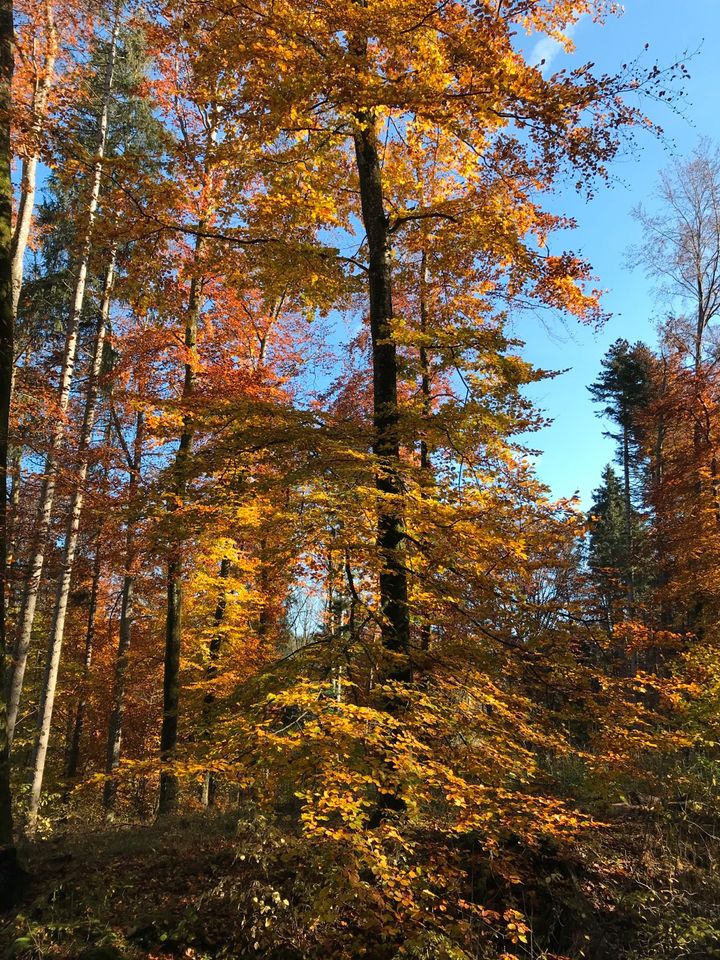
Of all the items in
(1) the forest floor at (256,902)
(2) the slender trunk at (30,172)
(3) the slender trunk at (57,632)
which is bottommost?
(1) the forest floor at (256,902)

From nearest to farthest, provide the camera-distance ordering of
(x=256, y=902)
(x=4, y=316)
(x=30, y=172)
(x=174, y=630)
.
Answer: (x=256, y=902)
(x=4, y=316)
(x=30, y=172)
(x=174, y=630)

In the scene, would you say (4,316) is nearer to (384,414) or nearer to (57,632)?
(384,414)

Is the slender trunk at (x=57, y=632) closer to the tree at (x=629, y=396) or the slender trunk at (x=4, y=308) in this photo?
the slender trunk at (x=4, y=308)

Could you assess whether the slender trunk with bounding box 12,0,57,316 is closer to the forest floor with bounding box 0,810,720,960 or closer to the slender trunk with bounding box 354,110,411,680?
the slender trunk with bounding box 354,110,411,680

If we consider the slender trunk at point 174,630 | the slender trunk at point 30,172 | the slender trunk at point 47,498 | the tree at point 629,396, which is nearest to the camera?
the slender trunk at point 30,172

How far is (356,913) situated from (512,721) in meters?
2.44

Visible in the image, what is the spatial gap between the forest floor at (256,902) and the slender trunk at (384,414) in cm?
271

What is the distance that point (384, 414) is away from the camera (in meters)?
6.48

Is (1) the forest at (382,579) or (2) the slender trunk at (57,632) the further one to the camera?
(2) the slender trunk at (57,632)

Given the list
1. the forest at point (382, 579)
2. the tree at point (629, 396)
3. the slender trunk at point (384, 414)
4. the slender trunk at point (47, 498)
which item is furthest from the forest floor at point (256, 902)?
the tree at point (629, 396)

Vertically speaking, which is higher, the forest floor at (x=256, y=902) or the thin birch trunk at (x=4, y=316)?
the thin birch trunk at (x=4, y=316)

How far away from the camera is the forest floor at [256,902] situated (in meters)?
4.77

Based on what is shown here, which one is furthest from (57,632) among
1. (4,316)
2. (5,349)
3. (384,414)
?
(384,414)

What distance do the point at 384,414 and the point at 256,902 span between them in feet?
17.5
